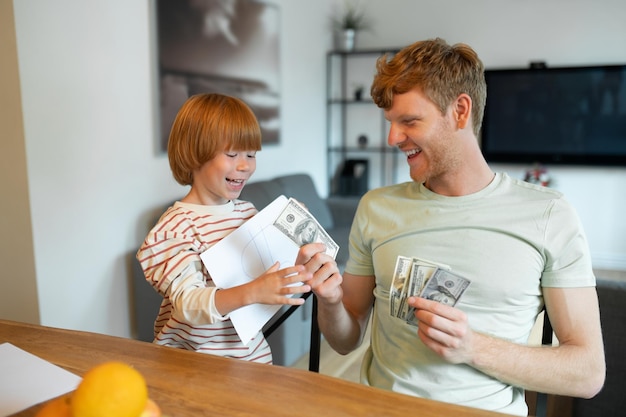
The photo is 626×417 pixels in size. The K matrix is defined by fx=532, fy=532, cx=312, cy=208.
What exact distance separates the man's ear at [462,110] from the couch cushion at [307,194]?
2.42 m

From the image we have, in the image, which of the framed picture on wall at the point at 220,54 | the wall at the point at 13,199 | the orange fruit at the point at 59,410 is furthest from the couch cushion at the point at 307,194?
the orange fruit at the point at 59,410

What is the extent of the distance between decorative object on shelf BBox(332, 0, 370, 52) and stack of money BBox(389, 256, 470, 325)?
173 inches

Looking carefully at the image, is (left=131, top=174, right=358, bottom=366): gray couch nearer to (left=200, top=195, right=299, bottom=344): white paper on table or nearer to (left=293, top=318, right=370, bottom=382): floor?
(left=293, top=318, right=370, bottom=382): floor

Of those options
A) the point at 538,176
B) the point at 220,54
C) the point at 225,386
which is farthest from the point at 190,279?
the point at 538,176

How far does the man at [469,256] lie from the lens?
114 centimetres

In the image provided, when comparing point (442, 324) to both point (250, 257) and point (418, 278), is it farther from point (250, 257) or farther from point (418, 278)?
point (250, 257)

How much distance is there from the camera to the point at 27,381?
911 millimetres

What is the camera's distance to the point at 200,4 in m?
3.07

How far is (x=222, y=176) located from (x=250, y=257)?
22 cm

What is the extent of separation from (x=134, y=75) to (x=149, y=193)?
0.59m

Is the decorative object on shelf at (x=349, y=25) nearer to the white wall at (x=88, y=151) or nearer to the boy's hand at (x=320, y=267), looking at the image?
the white wall at (x=88, y=151)

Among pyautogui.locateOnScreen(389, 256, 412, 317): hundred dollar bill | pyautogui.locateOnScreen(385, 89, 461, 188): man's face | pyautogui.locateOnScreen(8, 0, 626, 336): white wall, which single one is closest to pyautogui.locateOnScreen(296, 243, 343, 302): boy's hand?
pyautogui.locateOnScreen(389, 256, 412, 317): hundred dollar bill

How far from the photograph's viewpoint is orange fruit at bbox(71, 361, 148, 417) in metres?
0.60

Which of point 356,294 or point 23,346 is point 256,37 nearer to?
point 356,294
